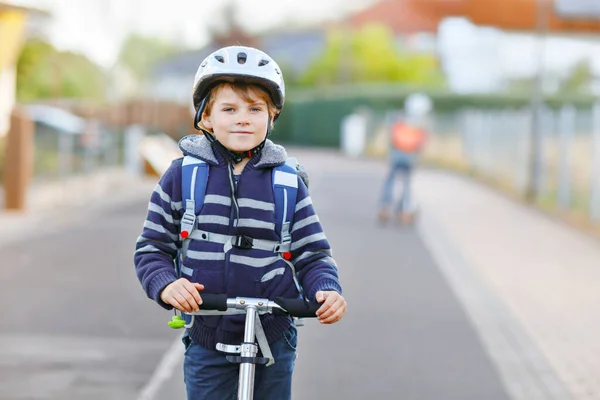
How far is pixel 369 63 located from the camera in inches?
2677

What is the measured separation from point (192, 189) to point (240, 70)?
1.23 feet

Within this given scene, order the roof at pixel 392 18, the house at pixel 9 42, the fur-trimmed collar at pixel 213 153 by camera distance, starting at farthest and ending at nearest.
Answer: the roof at pixel 392 18
the house at pixel 9 42
the fur-trimmed collar at pixel 213 153

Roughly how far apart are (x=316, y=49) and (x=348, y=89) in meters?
43.4

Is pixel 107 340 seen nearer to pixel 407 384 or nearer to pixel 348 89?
pixel 407 384

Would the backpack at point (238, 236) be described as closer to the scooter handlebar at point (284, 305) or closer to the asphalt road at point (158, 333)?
the scooter handlebar at point (284, 305)

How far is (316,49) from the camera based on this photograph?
95.4 metres

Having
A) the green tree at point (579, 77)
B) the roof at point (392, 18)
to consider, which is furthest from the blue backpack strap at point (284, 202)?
the roof at point (392, 18)

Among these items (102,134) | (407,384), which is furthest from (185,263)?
(102,134)

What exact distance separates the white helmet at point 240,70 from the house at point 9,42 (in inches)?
884

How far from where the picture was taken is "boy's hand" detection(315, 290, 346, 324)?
329 centimetres

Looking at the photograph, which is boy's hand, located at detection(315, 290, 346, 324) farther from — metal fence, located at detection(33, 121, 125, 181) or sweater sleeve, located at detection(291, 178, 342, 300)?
metal fence, located at detection(33, 121, 125, 181)

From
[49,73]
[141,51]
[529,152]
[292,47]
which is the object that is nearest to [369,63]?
[292,47]

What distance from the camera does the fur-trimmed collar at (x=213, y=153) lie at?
3471 mm

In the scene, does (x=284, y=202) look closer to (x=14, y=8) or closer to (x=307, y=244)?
(x=307, y=244)
